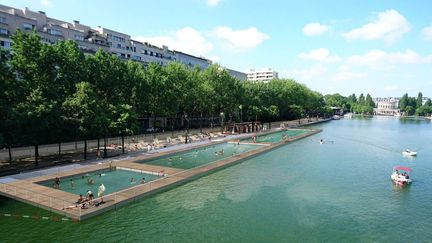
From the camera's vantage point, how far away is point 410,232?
27.0m

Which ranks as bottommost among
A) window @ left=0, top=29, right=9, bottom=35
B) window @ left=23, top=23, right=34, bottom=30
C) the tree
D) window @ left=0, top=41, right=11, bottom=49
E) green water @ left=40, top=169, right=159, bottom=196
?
green water @ left=40, top=169, right=159, bottom=196

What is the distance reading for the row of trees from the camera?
129 feet

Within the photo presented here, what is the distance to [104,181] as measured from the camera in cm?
3756

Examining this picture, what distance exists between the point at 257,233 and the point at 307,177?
20.6 m

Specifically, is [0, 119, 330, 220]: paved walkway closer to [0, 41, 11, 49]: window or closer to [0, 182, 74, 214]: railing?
[0, 182, 74, 214]: railing

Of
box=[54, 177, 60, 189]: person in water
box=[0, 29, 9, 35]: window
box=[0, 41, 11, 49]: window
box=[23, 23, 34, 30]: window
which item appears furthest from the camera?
box=[23, 23, 34, 30]: window

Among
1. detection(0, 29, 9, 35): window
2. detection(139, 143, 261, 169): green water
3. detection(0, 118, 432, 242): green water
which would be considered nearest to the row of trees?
detection(139, 143, 261, 169): green water

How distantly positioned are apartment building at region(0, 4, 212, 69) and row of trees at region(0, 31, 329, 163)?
12.7m

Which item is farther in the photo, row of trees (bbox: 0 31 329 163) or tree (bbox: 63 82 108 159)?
tree (bbox: 63 82 108 159)

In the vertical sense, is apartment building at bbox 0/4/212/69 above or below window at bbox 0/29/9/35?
above

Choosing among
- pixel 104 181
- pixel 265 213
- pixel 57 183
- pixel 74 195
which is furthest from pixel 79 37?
pixel 265 213

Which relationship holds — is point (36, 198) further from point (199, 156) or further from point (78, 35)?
point (78, 35)

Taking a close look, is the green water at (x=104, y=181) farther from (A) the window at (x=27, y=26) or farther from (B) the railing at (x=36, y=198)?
(A) the window at (x=27, y=26)

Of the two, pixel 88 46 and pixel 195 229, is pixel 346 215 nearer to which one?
pixel 195 229
